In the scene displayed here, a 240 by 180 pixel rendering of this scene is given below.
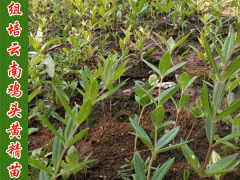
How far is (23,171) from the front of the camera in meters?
0.97

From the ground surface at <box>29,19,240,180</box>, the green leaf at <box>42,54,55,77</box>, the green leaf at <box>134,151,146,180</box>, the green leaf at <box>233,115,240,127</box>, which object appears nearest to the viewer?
the green leaf at <box>134,151,146,180</box>

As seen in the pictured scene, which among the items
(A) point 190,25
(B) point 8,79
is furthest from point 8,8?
(A) point 190,25

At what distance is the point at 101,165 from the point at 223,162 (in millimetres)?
633

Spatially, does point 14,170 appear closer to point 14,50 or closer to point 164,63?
point 14,50

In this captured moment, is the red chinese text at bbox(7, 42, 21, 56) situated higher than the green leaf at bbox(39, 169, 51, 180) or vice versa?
the red chinese text at bbox(7, 42, 21, 56)

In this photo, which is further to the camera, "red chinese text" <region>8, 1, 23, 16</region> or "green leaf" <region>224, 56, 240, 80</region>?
"red chinese text" <region>8, 1, 23, 16</region>

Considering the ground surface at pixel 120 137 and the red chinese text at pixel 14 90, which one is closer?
the red chinese text at pixel 14 90

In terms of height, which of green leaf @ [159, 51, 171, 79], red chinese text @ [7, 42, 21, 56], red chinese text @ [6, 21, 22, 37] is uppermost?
red chinese text @ [6, 21, 22, 37]

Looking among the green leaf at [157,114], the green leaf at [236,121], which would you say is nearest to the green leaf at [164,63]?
the green leaf at [157,114]

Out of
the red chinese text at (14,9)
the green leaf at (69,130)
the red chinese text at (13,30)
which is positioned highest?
the red chinese text at (14,9)

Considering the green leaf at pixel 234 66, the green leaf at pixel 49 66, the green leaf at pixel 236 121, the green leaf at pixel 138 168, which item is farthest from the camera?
the green leaf at pixel 49 66

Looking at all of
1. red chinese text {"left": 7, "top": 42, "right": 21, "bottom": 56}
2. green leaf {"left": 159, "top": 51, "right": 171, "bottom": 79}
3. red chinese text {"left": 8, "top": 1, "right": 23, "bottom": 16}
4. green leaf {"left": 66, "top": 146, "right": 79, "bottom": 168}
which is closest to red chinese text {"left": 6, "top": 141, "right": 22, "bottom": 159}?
green leaf {"left": 66, "top": 146, "right": 79, "bottom": 168}

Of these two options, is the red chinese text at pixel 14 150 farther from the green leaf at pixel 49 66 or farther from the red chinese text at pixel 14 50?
the green leaf at pixel 49 66

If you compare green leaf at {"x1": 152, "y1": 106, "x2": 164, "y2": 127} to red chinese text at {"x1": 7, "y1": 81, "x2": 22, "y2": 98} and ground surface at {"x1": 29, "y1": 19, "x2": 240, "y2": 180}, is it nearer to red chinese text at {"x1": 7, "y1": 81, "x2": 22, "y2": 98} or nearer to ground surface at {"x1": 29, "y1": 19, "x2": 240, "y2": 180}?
ground surface at {"x1": 29, "y1": 19, "x2": 240, "y2": 180}
